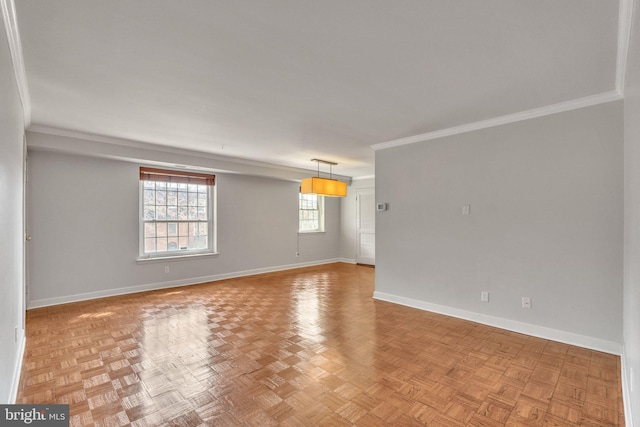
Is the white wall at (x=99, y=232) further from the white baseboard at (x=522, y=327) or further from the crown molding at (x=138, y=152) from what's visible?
the white baseboard at (x=522, y=327)

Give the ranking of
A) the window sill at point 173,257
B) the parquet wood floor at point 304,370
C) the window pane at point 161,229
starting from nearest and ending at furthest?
the parquet wood floor at point 304,370 < the window sill at point 173,257 < the window pane at point 161,229

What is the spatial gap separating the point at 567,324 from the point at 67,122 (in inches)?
234

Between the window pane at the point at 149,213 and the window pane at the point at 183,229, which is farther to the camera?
the window pane at the point at 183,229

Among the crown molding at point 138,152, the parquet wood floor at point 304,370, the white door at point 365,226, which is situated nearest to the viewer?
the parquet wood floor at point 304,370

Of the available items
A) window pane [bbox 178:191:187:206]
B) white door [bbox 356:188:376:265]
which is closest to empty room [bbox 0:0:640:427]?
window pane [bbox 178:191:187:206]

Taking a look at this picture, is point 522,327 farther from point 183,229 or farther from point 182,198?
point 182,198

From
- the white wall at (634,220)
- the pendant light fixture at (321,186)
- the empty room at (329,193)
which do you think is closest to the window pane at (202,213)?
the empty room at (329,193)

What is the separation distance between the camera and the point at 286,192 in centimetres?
729

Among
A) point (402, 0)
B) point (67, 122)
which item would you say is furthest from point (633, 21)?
point (67, 122)

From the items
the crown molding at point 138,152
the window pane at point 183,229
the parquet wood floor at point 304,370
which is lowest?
the parquet wood floor at point 304,370

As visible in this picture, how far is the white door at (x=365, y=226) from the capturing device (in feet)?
25.9

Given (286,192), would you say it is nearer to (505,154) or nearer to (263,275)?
(263,275)

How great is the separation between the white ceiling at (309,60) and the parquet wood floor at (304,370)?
7.79 feet

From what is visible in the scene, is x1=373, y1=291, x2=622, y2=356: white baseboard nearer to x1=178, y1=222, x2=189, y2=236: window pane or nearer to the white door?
the white door
